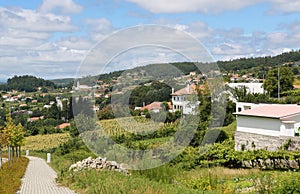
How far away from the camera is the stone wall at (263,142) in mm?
19862

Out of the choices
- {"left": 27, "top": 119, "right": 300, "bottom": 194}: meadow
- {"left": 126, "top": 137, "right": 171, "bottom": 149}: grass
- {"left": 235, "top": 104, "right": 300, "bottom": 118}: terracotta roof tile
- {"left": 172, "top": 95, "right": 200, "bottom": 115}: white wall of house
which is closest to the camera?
{"left": 27, "top": 119, "right": 300, "bottom": 194}: meadow

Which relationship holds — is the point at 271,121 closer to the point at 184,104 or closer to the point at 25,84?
the point at 184,104

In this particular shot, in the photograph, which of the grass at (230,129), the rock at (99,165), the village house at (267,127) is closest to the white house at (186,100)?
the rock at (99,165)

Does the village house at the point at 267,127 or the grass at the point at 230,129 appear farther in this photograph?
the grass at the point at 230,129

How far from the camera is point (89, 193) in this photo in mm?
9305

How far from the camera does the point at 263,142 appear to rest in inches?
878

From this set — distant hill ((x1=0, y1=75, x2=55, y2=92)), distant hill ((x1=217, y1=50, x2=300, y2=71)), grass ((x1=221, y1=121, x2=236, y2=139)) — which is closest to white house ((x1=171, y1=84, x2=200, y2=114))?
grass ((x1=221, y1=121, x2=236, y2=139))

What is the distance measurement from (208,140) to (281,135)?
436 cm

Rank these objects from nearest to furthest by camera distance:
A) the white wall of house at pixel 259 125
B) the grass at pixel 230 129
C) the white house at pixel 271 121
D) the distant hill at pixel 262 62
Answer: the white house at pixel 271 121 < the white wall of house at pixel 259 125 < the grass at pixel 230 129 < the distant hill at pixel 262 62

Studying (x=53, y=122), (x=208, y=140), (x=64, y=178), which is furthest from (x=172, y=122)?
(x=53, y=122)

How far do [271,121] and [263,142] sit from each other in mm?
1380

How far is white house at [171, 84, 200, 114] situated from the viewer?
17.1m

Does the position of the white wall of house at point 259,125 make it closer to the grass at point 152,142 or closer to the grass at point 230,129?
the grass at point 230,129

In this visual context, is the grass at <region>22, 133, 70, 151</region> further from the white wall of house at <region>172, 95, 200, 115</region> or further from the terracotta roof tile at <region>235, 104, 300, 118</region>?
the white wall of house at <region>172, 95, 200, 115</region>
